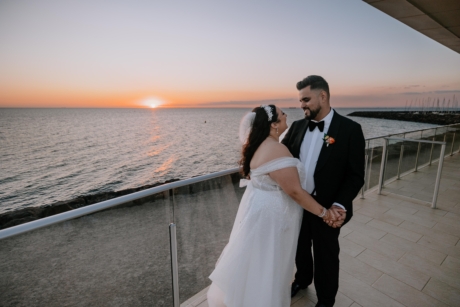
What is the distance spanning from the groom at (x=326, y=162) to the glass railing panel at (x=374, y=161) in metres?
3.77

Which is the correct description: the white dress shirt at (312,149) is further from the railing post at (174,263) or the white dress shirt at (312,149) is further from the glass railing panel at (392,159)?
the glass railing panel at (392,159)

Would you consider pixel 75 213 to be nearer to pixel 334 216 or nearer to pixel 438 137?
pixel 334 216

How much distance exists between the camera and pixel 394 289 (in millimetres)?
2428

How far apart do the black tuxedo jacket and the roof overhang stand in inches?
161

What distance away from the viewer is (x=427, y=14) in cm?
507

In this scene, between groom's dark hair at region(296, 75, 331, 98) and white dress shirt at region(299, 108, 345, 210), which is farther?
white dress shirt at region(299, 108, 345, 210)

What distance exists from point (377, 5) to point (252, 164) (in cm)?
484

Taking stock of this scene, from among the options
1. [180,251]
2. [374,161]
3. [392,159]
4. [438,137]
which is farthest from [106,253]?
[438,137]

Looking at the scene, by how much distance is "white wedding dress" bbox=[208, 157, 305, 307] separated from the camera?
180cm

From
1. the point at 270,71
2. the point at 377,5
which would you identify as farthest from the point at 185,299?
the point at 270,71

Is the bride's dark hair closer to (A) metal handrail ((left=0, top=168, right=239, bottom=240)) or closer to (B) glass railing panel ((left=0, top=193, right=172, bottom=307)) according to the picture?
(A) metal handrail ((left=0, top=168, right=239, bottom=240))

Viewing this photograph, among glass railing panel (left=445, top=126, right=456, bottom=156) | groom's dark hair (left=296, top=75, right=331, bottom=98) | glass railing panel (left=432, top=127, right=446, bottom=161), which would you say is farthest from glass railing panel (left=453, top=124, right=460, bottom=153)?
groom's dark hair (left=296, top=75, right=331, bottom=98)

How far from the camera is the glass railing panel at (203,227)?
7.74 feet

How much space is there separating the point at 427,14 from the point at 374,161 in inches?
130
